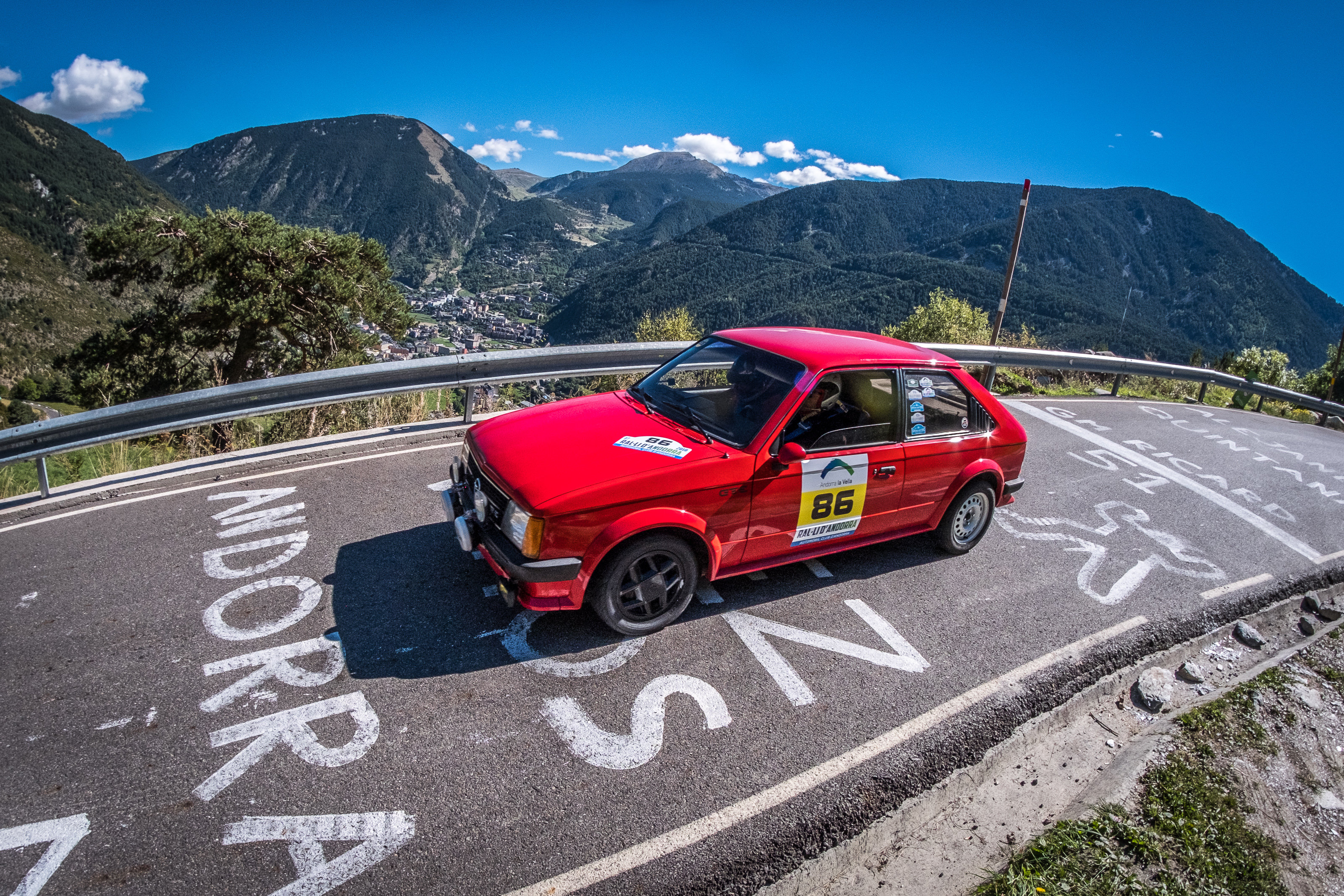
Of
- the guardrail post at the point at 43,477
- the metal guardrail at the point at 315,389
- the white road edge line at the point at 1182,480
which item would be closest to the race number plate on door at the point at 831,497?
the metal guardrail at the point at 315,389

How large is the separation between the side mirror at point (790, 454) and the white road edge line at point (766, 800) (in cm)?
161

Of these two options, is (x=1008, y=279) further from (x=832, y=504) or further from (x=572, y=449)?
(x=572, y=449)

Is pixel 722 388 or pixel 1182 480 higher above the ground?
pixel 722 388

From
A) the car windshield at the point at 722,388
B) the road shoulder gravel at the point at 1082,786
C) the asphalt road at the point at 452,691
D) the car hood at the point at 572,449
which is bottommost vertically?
the road shoulder gravel at the point at 1082,786

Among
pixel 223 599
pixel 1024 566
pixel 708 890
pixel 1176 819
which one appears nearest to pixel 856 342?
pixel 1024 566

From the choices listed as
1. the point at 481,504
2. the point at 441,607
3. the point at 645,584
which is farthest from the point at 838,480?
the point at 441,607

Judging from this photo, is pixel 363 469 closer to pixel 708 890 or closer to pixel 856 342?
pixel 856 342

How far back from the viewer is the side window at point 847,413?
4.49 metres

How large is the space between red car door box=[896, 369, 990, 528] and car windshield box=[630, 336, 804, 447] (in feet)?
3.39

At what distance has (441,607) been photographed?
4.22 m

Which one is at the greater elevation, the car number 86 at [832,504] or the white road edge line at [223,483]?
the car number 86 at [832,504]

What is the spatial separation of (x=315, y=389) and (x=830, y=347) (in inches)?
190

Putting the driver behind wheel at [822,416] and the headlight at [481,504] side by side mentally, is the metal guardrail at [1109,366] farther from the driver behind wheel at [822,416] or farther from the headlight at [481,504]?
the headlight at [481,504]

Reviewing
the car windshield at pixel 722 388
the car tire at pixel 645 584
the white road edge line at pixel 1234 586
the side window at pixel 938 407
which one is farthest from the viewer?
the white road edge line at pixel 1234 586
